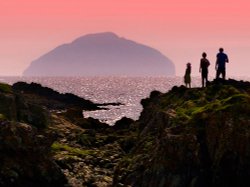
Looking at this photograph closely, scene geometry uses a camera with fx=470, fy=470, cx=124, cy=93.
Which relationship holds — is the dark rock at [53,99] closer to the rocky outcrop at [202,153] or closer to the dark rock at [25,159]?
the dark rock at [25,159]

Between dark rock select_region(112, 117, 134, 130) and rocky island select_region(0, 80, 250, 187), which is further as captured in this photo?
dark rock select_region(112, 117, 134, 130)

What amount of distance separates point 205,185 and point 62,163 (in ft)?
38.0

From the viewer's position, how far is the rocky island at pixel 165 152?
25.1 metres

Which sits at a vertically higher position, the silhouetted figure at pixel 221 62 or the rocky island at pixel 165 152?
the silhouetted figure at pixel 221 62

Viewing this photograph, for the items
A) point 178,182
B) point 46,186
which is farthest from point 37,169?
point 178,182

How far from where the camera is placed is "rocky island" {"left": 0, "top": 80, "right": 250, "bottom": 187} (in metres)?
25.1

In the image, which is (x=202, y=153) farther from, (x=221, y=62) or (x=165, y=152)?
(x=221, y=62)

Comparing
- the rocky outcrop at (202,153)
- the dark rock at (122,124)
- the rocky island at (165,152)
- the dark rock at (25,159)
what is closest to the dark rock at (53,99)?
the dark rock at (122,124)

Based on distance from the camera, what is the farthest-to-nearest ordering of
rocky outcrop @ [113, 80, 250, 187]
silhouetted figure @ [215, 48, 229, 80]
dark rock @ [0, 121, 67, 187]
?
silhouetted figure @ [215, 48, 229, 80] → dark rock @ [0, 121, 67, 187] → rocky outcrop @ [113, 80, 250, 187]

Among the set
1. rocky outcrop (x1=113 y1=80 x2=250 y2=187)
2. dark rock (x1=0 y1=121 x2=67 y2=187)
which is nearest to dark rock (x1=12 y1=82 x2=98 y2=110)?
dark rock (x1=0 y1=121 x2=67 y2=187)

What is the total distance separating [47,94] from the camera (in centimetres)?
10606

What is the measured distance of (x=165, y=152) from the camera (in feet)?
Answer: 85.2

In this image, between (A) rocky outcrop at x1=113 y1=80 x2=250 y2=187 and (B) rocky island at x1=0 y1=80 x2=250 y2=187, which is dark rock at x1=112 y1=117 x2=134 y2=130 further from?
(A) rocky outcrop at x1=113 y1=80 x2=250 y2=187

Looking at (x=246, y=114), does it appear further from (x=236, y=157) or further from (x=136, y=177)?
(x=136, y=177)
